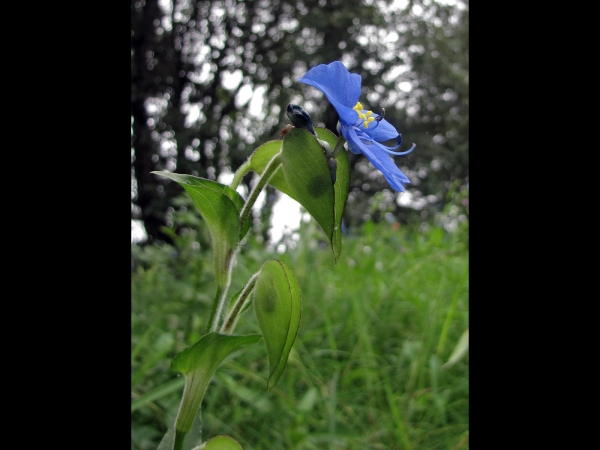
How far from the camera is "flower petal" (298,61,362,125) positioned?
36cm

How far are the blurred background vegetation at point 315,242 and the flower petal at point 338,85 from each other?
0.37 meters

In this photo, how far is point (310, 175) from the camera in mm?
347

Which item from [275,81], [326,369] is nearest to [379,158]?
[326,369]

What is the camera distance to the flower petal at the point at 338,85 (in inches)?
14.1

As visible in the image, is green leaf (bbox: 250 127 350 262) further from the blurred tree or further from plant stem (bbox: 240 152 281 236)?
the blurred tree

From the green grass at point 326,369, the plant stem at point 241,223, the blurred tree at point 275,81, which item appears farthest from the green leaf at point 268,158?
the blurred tree at point 275,81
